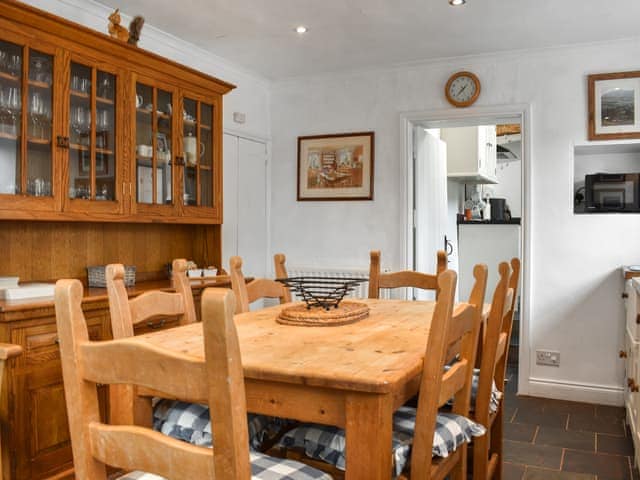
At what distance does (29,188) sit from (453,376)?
80.1 inches

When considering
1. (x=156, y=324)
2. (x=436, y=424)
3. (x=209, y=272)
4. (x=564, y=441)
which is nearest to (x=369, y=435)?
(x=436, y=424)

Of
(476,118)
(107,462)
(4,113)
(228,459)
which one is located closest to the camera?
(228,459)

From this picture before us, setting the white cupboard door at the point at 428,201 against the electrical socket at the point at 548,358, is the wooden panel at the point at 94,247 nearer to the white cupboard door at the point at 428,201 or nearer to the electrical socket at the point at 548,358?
the white cupboard door at the point at 428,201

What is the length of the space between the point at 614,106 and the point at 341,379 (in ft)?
11.3

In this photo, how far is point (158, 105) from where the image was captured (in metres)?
3.32

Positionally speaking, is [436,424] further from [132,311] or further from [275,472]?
[132,311]

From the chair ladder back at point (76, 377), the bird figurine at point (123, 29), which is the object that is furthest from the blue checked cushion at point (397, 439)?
the bird figurine at point (123, 29)

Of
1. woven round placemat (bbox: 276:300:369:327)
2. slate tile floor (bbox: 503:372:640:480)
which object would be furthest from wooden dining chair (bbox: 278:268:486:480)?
slate tile floor (bbox: 503:372:640:480)

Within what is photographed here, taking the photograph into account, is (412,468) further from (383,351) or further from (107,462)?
(107,462)

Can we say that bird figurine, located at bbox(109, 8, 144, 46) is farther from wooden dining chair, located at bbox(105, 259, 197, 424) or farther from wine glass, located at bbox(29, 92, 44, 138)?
wooden dining chair, located at bbox(105, 259, 197, 424)

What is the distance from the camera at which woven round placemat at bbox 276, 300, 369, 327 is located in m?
2.00

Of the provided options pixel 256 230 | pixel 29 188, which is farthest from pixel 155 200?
pixel 256 230

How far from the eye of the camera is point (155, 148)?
329cm

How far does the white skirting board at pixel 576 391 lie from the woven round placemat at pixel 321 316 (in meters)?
2.41
